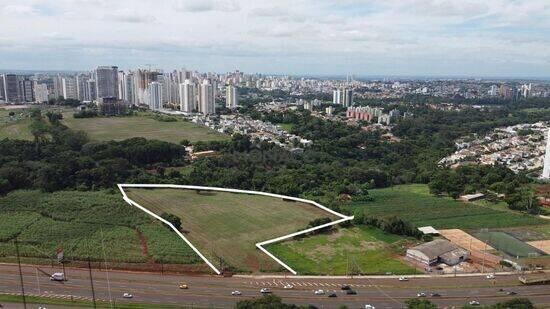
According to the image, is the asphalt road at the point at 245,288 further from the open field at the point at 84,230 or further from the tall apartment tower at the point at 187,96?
the tall apartment tower at the point at 187,96

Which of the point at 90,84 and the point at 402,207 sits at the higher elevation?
the point at 90,84

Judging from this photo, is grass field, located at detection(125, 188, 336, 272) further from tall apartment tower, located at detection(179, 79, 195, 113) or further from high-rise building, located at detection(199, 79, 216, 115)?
tall apartment tower, located at detection(179, 79, 195, 113)

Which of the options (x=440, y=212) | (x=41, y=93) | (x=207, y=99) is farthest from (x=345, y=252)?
(x=41, y=93)

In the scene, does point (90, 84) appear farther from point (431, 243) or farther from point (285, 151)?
point (431, 243)

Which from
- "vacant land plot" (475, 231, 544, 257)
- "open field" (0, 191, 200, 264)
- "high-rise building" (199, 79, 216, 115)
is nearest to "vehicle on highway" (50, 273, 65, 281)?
"open field" (0, 191, 200, 264)

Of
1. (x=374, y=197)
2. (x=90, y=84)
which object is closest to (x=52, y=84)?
(x=90, y=84)

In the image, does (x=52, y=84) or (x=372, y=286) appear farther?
(x=52, y=84)
